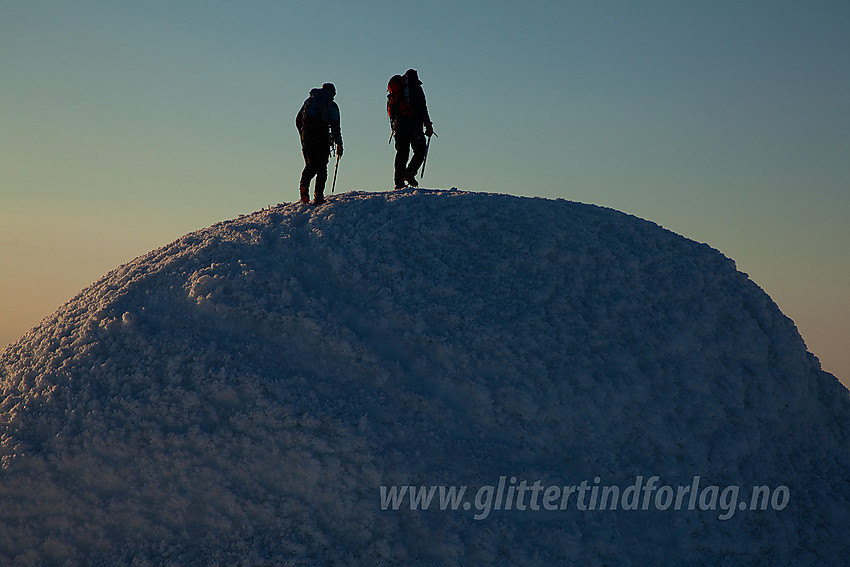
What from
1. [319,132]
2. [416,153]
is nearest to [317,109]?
[319,132]

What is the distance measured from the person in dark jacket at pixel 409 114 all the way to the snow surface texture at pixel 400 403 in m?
1.89

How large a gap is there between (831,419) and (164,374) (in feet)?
23.9

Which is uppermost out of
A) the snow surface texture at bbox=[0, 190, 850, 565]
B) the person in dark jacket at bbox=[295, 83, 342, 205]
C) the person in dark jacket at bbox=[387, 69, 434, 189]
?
the person in dark jacket at bbox=[387, 69, 434, 189]

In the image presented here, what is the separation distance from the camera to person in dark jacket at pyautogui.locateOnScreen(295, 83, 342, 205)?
26.4 feet

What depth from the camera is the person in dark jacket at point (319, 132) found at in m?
8.04

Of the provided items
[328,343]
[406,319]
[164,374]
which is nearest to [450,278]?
[406,319]

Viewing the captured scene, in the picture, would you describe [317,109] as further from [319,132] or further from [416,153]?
[416,153]

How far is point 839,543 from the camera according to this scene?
248 inches

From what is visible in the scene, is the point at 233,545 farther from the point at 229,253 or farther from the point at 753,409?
the point at 753,409

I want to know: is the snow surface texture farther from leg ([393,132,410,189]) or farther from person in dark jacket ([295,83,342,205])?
leg ([393,132,410,189])

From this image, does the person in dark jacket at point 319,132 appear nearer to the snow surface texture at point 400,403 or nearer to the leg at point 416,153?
the snow surface texture at point 400,403

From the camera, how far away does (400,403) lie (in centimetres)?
576

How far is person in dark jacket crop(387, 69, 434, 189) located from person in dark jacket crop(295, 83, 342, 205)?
136 cm

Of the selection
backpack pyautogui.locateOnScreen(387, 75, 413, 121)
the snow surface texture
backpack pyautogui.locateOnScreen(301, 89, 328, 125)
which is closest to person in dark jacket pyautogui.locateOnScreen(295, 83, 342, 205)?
backpack pyautogui.locateOnScreen(301, 89, 328, 125)
